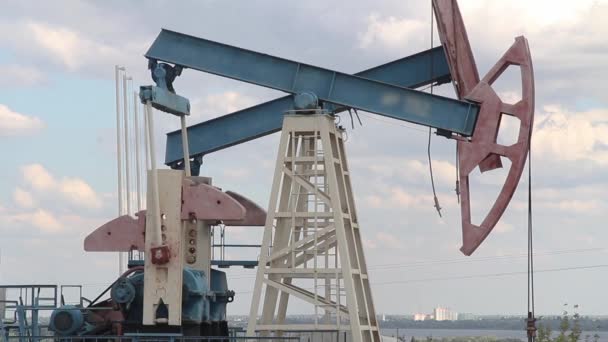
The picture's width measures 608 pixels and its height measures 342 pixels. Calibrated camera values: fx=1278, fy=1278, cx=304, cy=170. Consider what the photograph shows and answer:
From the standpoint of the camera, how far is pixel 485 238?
24.6 m

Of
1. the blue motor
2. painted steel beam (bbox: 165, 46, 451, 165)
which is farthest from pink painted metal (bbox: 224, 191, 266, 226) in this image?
the blue motor

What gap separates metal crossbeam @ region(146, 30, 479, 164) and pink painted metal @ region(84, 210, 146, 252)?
181 cm

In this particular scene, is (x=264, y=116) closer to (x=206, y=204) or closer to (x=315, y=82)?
(x=315, y=82)

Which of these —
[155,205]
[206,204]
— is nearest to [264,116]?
[206,204]

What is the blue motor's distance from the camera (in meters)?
25.9

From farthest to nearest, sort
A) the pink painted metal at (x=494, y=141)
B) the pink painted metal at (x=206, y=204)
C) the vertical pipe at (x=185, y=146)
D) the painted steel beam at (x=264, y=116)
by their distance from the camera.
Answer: the painted steel beam at (x=264, y=116), the vertical pipe at (x=185, y=146), the pink painted metal at (x=206, y=204), the pink painted metal at (x=494, y=141)

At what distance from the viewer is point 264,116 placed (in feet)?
90.5

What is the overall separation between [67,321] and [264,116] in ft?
19.7

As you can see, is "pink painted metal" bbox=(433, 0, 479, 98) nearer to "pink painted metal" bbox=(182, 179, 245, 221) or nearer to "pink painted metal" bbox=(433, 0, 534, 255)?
"pink painted metal" bbox=(433, 0, 534, 255)

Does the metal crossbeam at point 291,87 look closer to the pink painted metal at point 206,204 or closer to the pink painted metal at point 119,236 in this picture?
the pink painted metal at point 119,236

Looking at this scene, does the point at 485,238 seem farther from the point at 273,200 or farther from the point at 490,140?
the point at 273,200

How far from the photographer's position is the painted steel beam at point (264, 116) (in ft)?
88.7

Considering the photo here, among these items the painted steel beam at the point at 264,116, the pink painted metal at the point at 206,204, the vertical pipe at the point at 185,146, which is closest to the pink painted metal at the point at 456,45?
the painted steel beam at the point at 264,116

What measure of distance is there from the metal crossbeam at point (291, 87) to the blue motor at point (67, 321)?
420cm
